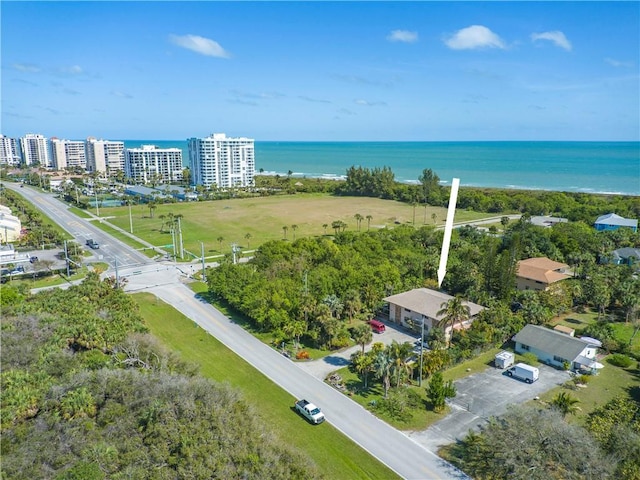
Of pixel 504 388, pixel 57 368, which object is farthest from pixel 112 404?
pixel 504 388

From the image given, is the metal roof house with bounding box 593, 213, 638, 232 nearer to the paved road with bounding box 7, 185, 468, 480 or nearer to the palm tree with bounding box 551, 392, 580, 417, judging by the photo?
the palm tree with bounding box 551, 392, 580, 417

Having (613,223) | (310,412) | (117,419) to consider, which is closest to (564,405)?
(310,412)

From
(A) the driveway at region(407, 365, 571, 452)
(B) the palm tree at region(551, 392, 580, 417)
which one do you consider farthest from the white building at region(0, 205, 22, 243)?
(B) the palm tree at region(551, 392, 580, 417)

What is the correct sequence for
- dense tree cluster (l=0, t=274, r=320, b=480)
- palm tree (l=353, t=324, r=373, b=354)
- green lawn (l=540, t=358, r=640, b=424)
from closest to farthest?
dense tree cluster (l=0, t=274, r=320, b=480) → green lawn (l=540, t=358, r=640, b=424) → palm tree (l=353, t=324, r=373, b=354)

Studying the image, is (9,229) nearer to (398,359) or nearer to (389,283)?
(389,283)

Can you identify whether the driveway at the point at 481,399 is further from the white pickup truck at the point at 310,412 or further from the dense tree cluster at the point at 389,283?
the white pickup truck at the point at 310,412

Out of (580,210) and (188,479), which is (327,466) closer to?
(188,479)
